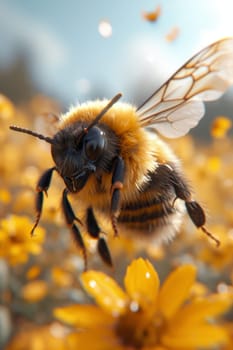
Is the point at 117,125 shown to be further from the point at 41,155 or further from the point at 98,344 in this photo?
the point at 41,155

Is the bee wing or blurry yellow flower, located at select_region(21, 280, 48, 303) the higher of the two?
the bee wing

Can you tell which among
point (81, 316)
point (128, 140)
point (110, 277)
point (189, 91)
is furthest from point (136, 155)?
point (81, 316)

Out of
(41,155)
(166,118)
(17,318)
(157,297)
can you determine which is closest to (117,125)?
(166,118)

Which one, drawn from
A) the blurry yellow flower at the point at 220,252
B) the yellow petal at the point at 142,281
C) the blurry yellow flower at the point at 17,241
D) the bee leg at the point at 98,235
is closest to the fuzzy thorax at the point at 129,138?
the bee leg at the point at 98,235

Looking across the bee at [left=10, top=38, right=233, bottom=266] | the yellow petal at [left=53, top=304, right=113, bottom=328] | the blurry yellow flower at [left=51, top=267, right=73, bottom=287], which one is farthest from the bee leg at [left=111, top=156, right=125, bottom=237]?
the blurry yellow flower at [left=51, top=267, right=73, bottom=287]

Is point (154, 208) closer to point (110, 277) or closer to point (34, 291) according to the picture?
point (110, 277)

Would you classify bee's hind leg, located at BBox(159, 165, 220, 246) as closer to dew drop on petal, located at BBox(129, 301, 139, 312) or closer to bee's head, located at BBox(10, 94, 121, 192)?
bee's head, located at BBox(10, 94, 121, 192)
